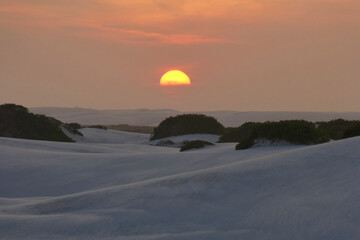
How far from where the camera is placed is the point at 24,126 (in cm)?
3431

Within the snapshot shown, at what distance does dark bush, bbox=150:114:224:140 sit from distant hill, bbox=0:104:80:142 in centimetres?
662

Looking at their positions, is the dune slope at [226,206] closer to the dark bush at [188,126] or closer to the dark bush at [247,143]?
the dark bush at [247,143]

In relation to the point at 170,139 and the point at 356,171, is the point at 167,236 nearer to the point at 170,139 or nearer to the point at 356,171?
the point at 356,171

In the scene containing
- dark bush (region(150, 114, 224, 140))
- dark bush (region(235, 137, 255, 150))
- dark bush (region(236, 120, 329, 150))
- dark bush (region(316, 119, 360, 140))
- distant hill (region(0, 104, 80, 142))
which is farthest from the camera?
dark bush (region(150, 114, 224, 140))

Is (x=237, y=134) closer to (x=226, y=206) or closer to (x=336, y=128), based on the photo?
(x=336, y=128)

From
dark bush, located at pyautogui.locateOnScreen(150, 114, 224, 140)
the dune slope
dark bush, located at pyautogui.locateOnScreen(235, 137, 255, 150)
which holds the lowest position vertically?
the dune slope

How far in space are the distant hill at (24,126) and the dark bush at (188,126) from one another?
6.62 metres

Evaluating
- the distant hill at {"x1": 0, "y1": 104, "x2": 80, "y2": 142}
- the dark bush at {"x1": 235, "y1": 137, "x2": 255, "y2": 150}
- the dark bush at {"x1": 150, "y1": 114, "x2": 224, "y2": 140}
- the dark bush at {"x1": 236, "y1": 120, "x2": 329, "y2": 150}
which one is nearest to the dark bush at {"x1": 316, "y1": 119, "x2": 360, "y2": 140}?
the dark bush at {"x1": 236, "y1": 120, "x2": 329, "y2": 150}

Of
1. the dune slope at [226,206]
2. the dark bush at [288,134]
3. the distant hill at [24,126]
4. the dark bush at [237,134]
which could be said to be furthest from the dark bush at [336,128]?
the distant hill at [24,126]

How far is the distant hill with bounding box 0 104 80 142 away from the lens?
33.9 metres

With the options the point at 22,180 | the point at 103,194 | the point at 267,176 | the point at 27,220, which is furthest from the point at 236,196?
the point at 22,180

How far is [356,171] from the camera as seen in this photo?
943cm

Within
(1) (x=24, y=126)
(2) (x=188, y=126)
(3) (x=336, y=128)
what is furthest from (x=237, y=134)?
(1) (x=24, y=126)

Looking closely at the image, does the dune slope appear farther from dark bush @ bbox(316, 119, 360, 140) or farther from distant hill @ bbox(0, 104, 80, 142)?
distant hill @ bbox(0, 104, 80, 142)
